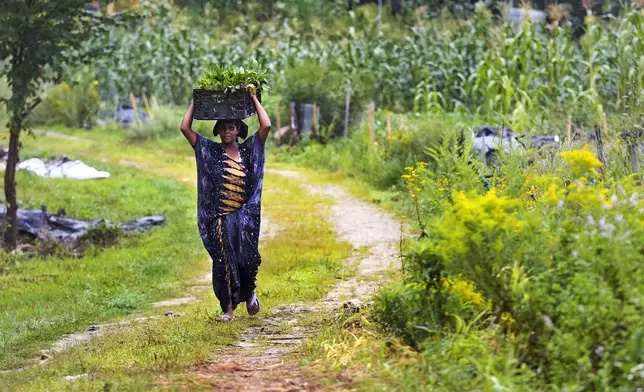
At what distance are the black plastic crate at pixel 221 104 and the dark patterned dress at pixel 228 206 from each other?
0.23 meters

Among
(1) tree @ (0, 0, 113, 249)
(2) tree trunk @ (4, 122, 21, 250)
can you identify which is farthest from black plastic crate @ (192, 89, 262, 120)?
(2) tree trunk @ (4, 122, 21, 250)

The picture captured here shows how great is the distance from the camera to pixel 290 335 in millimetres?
7434

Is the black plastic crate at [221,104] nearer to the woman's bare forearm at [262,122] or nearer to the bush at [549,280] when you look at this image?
the woman's bare forearm at [262,122]

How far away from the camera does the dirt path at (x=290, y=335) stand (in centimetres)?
555

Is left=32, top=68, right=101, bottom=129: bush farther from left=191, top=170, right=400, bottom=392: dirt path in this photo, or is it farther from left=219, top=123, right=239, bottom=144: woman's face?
left=219, top=123, right=239, bottom=144: woman's face

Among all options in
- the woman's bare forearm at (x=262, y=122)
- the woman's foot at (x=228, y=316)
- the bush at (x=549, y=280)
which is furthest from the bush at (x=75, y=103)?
the bush at (x=549, y=280)

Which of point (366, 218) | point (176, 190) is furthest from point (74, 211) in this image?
point (366, 218)

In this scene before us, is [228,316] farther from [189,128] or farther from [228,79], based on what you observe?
[228,79]

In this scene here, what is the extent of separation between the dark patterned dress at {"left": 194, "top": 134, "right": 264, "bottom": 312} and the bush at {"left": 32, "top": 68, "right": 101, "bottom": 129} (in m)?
24.3

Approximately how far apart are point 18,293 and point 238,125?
3989mm

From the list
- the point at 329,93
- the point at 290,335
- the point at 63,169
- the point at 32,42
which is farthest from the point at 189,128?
the point at 329,93

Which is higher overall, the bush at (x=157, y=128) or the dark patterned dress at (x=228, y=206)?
the dark patterned dress at (x=228, y=206)

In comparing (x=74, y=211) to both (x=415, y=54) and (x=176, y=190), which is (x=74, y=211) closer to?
(x=176, y=190)

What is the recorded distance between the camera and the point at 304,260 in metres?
12.0
